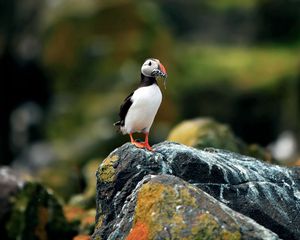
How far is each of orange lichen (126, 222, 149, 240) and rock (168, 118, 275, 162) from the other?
25.0 ft

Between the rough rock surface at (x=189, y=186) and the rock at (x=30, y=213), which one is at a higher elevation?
the rough rock surface at (x=189, y=186)

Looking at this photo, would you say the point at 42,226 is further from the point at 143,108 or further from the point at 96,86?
the point at 96,86

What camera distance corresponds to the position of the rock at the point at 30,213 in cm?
1997

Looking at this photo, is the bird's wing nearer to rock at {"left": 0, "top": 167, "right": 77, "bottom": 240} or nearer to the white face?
the white face

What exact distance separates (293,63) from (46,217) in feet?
101

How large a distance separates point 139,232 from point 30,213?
25.7 ft

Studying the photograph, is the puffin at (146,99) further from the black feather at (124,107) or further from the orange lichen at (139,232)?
the orange lichen at (139,232)

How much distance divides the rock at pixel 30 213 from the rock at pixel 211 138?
3.05 metres

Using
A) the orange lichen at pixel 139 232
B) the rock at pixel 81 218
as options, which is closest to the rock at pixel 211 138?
the rock at pixel 81 218

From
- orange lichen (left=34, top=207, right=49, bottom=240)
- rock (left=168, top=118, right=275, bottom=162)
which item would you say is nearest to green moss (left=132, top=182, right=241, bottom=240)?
orange lichen (left=34, top=207, right=49, bottom=240)

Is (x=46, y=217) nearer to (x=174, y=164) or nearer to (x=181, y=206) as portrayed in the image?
(x=174, y=164)

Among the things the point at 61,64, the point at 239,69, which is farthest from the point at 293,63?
the point at 61,64

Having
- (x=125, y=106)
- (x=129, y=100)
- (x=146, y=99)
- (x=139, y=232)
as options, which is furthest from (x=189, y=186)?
(x=125, y=106)

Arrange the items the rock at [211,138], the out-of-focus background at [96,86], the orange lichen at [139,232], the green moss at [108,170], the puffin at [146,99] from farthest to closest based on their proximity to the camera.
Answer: the out-of-focus background at [96,86], the rock at [211,138], the puffin at [146,99], the green moss at [108,170], the orange lichen at [139,232]
